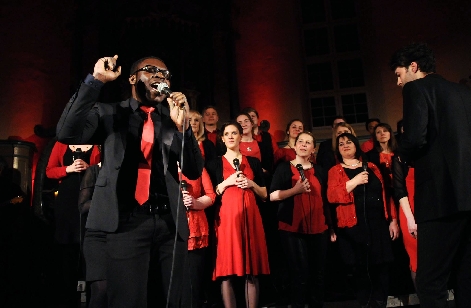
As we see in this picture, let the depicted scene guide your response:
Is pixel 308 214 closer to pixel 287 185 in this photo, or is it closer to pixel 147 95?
pixel 287 185

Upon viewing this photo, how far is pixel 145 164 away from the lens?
2141 mm

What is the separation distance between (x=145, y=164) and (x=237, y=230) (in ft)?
6.32

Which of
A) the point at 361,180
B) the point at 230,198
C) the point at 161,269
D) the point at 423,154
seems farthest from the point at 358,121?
the point at 161,269

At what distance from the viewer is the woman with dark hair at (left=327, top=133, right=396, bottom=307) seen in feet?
13.5

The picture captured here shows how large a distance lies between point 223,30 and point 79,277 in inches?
236

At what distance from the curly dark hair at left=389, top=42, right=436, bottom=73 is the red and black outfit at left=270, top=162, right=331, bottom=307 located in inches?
75.0

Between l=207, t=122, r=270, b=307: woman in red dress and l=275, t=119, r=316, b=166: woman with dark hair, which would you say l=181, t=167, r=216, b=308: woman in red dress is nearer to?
l=207, t=122, r=270, b=307: woman in red dress

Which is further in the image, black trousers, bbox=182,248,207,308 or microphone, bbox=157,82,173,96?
black trousers, bbox=182,248,207,308

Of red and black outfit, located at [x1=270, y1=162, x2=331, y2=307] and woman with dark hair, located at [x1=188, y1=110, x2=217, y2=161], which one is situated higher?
woman with dark hair, located at [x1=188, y1=110, x2=217, y2=161]

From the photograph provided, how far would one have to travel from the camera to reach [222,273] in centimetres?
381

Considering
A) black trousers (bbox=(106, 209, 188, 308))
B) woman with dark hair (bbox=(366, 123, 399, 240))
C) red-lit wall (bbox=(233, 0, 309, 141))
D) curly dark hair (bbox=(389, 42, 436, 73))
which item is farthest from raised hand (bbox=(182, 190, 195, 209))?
red-lit wall (bbox=(233, 0, 309, 141))

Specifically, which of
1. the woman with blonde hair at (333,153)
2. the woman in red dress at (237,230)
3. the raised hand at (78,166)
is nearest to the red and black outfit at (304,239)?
the woman in red dress at (237,230)

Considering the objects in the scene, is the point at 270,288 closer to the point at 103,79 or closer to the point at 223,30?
the point at 103,79

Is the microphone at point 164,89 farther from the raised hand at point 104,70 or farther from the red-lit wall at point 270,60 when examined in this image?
the red-lit wall at point 270,60
